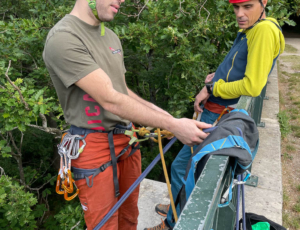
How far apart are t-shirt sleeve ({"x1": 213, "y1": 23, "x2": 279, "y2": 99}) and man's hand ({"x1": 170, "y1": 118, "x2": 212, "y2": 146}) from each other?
0.60m

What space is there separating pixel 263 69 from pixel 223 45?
2.16m

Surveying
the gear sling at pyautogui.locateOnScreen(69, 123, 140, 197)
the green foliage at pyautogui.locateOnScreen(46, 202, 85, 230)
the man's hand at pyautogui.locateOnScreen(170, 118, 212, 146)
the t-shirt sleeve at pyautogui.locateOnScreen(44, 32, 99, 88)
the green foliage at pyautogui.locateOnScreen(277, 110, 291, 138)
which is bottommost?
the green foliage at pyautogui.locateOnScreen(46, 202, 85, 230)

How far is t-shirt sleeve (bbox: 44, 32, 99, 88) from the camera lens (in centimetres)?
147

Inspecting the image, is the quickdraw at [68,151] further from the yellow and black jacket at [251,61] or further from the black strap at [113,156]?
the yellow and black jacket at [251,61]

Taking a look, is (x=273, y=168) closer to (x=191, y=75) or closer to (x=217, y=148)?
(x=191, y=75)

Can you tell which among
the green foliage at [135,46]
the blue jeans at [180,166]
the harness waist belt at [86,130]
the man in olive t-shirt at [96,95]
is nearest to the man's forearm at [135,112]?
the man in olive t-shirt at [96,95]

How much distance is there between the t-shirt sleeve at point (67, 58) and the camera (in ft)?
4.82

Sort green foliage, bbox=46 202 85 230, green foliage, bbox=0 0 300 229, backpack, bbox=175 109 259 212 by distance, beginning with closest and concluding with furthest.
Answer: backpack, bbox=175 109 259 212
green foliage, bbox=0 0 300 229
green foliage, bbox=46 202 85 230

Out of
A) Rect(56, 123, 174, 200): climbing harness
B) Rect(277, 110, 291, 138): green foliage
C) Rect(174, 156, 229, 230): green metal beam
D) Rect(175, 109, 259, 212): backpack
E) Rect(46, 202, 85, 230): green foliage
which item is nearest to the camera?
Rect(174, 156, 229, 230): green metal beam

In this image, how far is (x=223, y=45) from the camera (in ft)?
12.6

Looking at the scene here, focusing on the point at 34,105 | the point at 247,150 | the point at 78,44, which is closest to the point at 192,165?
the point at 247,150

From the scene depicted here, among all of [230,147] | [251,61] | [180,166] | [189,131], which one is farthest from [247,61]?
[180,166]

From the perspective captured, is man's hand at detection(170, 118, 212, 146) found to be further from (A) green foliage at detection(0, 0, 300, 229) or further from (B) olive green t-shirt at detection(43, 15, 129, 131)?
(A) green foliage at detection(0, 0, 300, 229)

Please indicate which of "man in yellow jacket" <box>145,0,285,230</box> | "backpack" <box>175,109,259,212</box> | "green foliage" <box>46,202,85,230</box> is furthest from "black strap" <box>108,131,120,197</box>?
"green foliage" <box>46,202,85,230</box>
